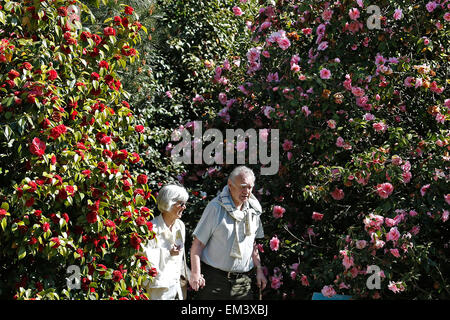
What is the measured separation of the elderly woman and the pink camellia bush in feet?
2.97

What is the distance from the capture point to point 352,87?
14.0ft

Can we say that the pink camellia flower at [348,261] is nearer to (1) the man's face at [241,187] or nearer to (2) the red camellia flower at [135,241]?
(1) the man's face at [241,187]

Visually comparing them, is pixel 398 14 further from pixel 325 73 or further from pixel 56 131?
pixel 56 131

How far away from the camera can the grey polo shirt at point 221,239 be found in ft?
12.6

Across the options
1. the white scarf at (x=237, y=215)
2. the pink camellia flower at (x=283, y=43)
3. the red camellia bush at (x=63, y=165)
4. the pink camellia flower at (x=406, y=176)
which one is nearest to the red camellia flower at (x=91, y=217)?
the red camellia bush at (x=63, y=165)

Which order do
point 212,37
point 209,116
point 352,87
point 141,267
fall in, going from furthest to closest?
1. point 212,37
2. point 209,116
3. point 352,87
4. point 141,267

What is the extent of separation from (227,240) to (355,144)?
4.25 ft

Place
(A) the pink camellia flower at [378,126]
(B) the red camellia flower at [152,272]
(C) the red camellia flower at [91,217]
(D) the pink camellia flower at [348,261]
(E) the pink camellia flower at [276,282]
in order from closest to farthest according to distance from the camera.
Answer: (C) the red camellia flower at [91,217], (B) the red camellia flower at [152,272], (D) the pink camellia flower at [348,261], (A) the pink camellia flower at [378,126], (E) the pink camellia flower at [276,282]

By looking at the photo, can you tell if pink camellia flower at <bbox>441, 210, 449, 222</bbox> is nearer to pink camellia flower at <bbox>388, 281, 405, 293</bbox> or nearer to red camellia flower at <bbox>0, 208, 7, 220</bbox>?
pink camellia flower at <bbox>388, 281, 405, 293</bbox>

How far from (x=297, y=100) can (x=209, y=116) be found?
1292mm

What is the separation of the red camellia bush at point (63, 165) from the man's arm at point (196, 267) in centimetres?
35

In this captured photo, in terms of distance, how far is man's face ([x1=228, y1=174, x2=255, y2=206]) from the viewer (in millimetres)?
3820
